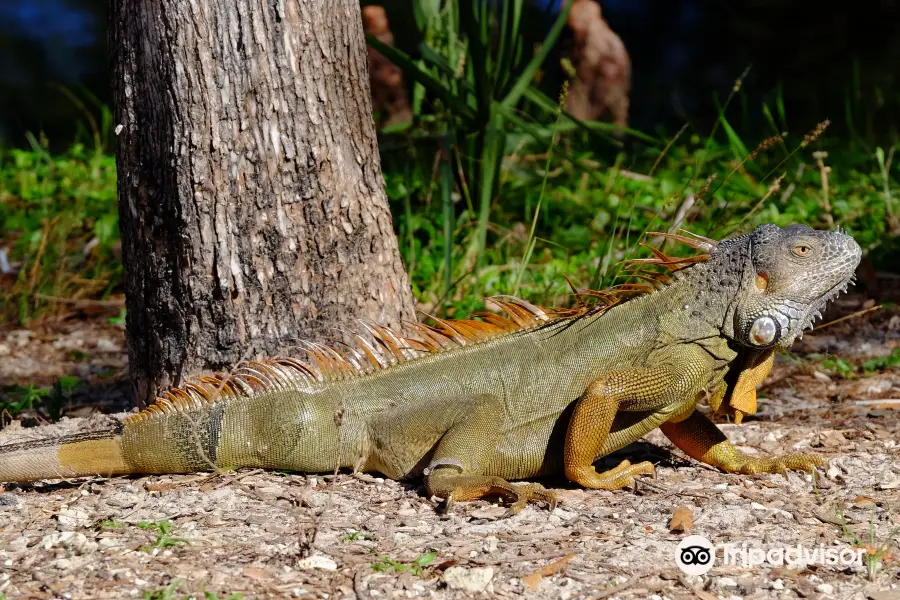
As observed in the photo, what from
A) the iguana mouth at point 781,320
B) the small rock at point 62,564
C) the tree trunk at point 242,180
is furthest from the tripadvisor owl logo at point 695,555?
the small rock at point 62,564

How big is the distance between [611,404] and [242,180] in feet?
5.14

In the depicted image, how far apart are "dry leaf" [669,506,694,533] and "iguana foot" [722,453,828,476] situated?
0.60 meters

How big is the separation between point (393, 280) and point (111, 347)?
7.96ft

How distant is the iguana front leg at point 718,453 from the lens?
390 cm

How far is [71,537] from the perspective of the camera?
3078 millimetres

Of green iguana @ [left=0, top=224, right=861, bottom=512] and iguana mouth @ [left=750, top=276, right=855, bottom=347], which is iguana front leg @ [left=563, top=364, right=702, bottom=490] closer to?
green iguana @ [left=0, top=224, right=861, bottom=512]

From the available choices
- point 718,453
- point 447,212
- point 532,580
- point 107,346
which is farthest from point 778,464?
point 107,346

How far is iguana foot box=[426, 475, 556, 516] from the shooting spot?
3520mm

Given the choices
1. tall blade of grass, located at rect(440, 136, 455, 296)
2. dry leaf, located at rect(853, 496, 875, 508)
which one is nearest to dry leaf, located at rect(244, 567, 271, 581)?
dry leaf, located at rect(853, 496, 875, 508)

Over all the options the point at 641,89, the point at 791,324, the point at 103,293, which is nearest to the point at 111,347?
the point at 103,293

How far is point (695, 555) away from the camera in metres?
3.09

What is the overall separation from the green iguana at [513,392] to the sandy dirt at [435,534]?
96mm

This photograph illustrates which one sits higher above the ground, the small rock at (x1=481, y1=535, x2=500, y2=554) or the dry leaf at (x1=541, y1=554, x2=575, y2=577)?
the dry leaf at (x1=541, y1=554, x2=575, y2=577)

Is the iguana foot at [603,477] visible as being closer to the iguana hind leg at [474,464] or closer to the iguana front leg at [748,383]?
the iguana hind leg at [474,464]
